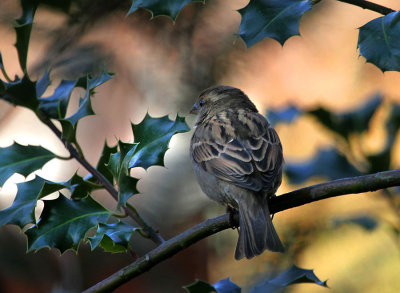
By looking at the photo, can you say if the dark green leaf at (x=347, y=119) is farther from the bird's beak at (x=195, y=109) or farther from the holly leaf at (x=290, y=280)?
the holly leaf at (x=290, y=280)

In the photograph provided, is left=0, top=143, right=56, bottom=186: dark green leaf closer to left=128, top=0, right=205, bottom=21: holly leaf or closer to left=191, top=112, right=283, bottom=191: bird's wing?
left=128, top=0, right=205, bottom=21: holly leaf

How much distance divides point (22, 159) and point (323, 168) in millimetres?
1741

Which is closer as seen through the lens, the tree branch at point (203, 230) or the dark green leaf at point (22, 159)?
the tree branch at point (203, 230)

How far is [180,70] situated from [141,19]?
0.50 meters

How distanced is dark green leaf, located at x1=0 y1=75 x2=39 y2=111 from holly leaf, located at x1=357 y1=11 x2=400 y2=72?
4.28ft

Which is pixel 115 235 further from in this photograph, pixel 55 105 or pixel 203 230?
pixel 55 105

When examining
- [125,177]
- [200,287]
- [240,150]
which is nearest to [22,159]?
[125,177]

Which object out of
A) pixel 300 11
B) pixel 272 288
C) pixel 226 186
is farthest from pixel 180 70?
pixel 272 288

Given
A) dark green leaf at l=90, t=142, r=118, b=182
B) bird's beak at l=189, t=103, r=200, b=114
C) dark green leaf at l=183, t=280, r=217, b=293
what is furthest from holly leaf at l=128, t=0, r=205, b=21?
bird's beak at l=189, t=103, r=200, b=114

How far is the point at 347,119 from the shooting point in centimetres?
340

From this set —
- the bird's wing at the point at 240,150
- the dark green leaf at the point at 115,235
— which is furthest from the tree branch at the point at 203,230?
the bird's wing at the point at 240,150

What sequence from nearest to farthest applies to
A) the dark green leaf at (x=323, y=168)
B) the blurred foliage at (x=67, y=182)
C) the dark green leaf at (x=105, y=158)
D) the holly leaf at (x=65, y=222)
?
the blurred foliage at (x=67, y=182)
the holly leaf at (x=65, y=222)
the dark green leaf at (x=105, y=158)
the dark green leaf at (x=323, y=168)

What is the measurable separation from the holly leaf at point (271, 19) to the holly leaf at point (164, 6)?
0.29m

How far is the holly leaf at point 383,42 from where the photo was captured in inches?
79.0
